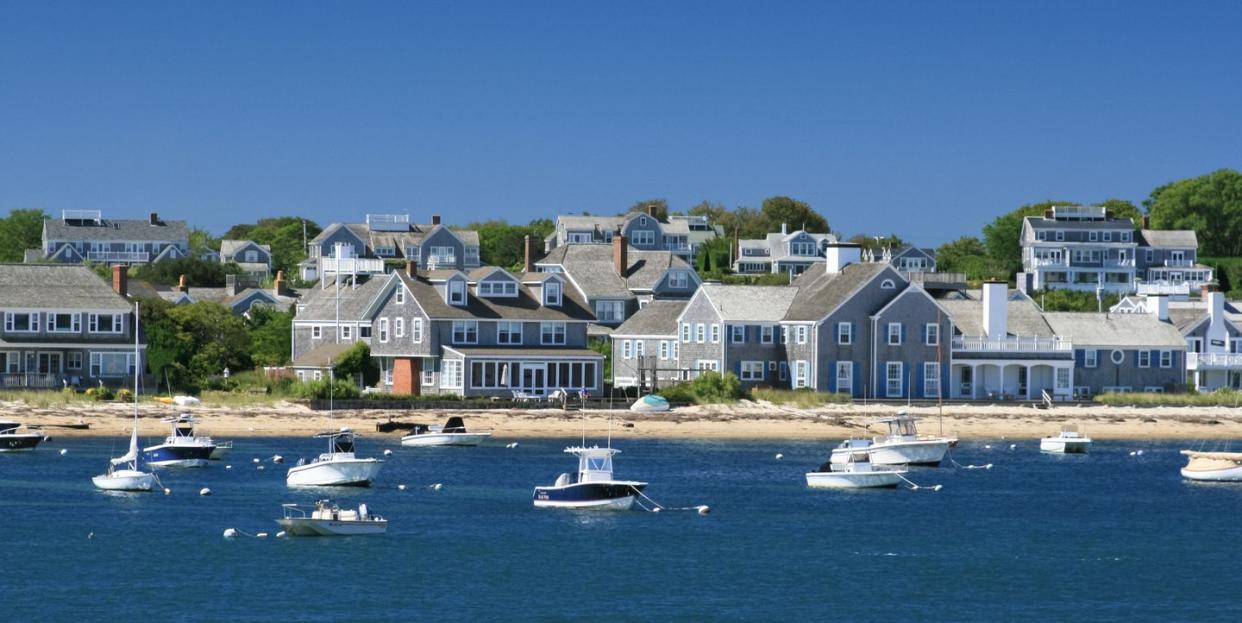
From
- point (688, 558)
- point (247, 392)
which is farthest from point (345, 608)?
point (247, 392)

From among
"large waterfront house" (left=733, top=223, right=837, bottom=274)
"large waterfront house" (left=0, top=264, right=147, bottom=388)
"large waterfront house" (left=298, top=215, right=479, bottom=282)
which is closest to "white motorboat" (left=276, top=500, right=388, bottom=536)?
"large waterfront house" (left=0, top=264, right=147, bottom=388)

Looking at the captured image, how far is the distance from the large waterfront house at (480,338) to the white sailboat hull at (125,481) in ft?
Result: 102

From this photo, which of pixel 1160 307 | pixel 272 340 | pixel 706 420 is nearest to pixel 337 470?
pixel 706 420

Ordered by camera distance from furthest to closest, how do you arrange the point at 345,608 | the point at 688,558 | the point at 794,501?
1. the point at 794,501
2. the point at 688,558
3. the point at 345,608

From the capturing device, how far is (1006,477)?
75.5 metres

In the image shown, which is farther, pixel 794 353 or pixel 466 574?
pixel 794 353

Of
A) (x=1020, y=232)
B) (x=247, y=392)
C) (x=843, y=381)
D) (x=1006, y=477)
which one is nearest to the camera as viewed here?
(x=1006, y=477)

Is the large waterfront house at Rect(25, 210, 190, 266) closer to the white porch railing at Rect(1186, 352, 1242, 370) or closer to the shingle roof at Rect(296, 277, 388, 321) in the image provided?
the shingle roof at Rect(296, 277, 388, 321)

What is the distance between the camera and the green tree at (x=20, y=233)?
177625 millimetres

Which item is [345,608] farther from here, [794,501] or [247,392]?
[247,392]

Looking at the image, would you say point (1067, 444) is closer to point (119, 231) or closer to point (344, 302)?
point (344, 302)

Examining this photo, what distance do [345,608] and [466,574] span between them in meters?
5.51

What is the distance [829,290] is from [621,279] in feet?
85.3

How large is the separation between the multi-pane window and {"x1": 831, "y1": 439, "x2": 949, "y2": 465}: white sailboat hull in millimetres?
25743
